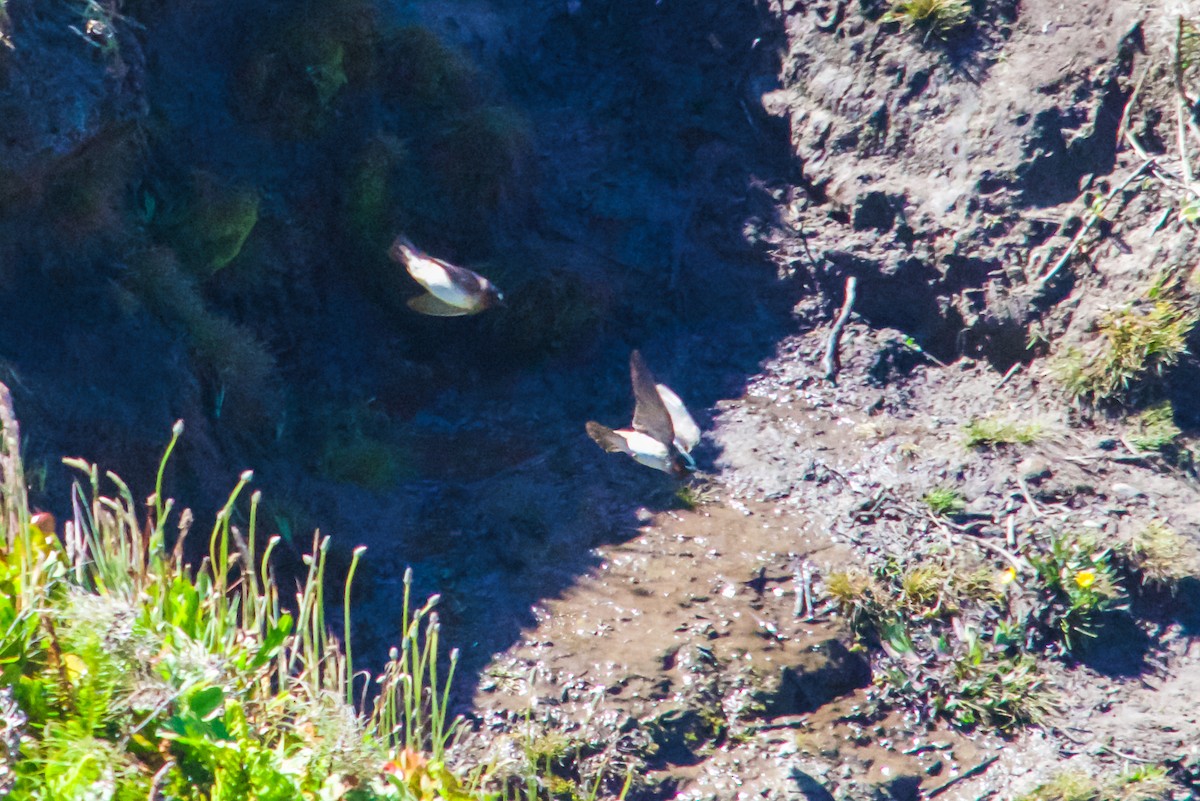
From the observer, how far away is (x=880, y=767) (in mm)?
4363

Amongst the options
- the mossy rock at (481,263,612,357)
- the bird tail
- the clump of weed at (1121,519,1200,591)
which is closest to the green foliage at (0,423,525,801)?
the bird tail

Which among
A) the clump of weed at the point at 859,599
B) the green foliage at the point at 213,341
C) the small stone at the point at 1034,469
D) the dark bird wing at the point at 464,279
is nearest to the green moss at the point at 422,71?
the dark bird wing at the point at 464,279

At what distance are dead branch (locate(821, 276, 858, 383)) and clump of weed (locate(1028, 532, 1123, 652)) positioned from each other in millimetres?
1757

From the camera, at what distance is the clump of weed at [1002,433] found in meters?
5.43

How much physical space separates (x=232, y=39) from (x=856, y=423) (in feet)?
13.6

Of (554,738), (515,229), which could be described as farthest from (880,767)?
(515,229)

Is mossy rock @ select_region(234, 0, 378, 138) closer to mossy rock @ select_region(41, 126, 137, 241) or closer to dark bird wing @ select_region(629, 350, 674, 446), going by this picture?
mossy rock @ select_region(41, 126, 137, 241)

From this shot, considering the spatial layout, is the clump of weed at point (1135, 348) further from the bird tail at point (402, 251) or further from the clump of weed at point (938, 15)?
the bird tail at point (402, 251)

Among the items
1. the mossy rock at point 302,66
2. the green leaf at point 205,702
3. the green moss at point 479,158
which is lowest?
the green leaf at point 205,702

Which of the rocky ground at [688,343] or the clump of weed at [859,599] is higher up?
the rocky ground at [688,343]

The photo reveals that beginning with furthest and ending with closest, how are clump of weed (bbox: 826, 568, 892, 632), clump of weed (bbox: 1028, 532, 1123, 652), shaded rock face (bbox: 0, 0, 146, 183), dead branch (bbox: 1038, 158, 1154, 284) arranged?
dead branch (bbox: 1038, 158, 1154, 284), clump of weed (bbox: 826, 568, 892, 632), clump of weed (bbox: 1028, 532, 1123, 652), shaded rock face (bbox: 0, 0, 146, 183)

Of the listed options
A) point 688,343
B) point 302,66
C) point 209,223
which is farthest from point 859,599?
point 302,66

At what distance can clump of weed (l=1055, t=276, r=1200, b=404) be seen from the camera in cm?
524

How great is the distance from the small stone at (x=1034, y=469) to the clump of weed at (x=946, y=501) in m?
0.33
